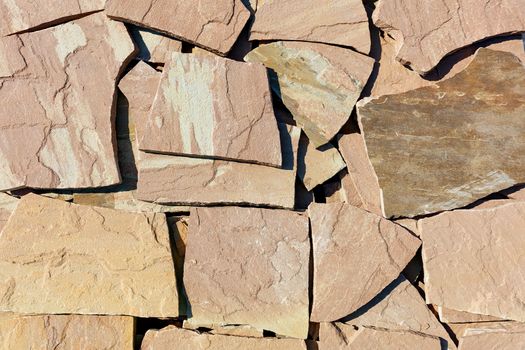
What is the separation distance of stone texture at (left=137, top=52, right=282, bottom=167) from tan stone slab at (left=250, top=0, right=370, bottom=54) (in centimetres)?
18

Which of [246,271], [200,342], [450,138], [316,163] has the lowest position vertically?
[200,342]

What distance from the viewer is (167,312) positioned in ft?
5.87

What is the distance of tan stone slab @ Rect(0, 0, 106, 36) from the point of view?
6.08 ft

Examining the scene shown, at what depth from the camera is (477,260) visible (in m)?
1.94

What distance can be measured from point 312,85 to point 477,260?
37.6 inches

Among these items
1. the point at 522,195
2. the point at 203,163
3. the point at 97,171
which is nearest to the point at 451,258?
the point at 522,195

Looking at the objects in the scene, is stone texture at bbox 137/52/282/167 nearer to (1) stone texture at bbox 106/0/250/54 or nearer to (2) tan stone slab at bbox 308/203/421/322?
(1) stone texture at bbox 106/0/250/54

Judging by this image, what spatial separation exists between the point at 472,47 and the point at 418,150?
1.67 ft

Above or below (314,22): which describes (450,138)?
below

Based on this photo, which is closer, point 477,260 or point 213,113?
point 213,113

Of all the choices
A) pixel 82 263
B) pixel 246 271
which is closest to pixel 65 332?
pixel 82 263

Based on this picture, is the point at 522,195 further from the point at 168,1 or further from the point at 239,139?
the point at 168,1

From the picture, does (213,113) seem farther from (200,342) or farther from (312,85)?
(200,342)

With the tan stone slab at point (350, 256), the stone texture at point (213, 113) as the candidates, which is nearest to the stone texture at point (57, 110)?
the stone texture at point (213, 113)
